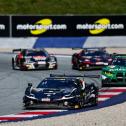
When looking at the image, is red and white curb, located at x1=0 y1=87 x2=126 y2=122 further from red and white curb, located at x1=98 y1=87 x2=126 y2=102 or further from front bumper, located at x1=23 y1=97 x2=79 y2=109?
front bumper, located at x1=23 y1=97 x2=79 y2=109

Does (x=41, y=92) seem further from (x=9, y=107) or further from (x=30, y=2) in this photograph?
(x=30, y=2)

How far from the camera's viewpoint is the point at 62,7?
52.2m

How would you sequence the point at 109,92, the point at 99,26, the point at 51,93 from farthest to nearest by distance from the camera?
1. the point at 99,26
2. the point at 109,92
3. the point at 51,93

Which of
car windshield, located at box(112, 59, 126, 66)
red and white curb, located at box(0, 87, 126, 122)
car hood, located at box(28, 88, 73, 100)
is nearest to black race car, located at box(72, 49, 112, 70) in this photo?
car windshield, located at box(112, 59, 126, 66)

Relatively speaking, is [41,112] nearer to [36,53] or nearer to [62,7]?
[36,53]

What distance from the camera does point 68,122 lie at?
16.9m

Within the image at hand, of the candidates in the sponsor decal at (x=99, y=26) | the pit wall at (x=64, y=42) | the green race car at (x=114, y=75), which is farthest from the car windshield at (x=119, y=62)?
the sponsor decal at (x=99, y=26)

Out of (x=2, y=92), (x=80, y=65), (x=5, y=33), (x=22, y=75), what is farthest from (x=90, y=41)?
(x=2, y=92)

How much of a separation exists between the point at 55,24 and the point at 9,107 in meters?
22.4

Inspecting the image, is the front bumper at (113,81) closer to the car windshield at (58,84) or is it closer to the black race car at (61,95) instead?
the black race car at (61,95)

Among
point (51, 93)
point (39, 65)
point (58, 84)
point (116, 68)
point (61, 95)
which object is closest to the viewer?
point (61, 95)

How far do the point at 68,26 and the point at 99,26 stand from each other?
1968mm

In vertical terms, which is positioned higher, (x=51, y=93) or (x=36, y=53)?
(x=36, y=53)

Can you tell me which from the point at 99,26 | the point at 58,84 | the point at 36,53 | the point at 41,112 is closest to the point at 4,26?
the point at 99,26
